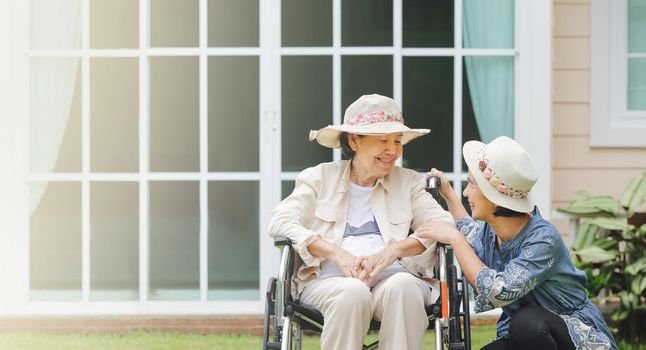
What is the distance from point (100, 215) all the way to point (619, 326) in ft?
8.56

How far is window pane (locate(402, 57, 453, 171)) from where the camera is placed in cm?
593

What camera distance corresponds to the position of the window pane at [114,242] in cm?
597

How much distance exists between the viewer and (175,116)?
5.96 m

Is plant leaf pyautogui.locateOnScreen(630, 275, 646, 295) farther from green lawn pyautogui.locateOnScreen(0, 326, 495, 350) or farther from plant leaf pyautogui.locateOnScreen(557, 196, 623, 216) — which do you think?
green lawn pyautogui.locateOnScreen(0, 326, 495, 350)

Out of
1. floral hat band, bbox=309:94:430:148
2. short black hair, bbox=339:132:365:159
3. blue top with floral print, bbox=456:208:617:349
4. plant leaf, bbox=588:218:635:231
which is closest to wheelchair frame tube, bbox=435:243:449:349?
blue top with floral print, bbox=456:208:617:349

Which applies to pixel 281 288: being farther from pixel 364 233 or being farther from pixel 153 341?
pixel 153 341

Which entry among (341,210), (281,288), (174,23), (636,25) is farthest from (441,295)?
(636,25)

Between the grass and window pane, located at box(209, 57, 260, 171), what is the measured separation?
0.84m

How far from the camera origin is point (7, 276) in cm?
600

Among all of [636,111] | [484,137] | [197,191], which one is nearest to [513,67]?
[484,137]

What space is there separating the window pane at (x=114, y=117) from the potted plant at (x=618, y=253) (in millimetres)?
2216

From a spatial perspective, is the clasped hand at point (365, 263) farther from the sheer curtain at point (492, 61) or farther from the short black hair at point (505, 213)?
the sheer curtain at point (492, 61)

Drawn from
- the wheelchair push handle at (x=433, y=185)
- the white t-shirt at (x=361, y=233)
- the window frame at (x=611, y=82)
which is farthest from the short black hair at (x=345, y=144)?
the window frame at (x=611, y=82)

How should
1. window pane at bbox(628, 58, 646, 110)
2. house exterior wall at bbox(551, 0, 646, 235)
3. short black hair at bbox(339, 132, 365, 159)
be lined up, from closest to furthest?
1. short black hair at bbox(339, 132, 365, 159)
2. house exterior wall at bbox(551, 0, 646, 235)
3. window pane at bbox(628, 58, 646, 110)
